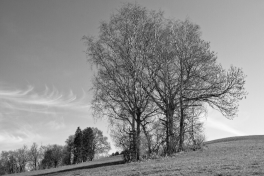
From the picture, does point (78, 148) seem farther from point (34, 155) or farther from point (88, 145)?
point (34, 155)

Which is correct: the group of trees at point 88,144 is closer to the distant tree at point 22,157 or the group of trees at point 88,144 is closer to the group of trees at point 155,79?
the distant tree at point 22,157

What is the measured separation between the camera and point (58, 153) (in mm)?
113938

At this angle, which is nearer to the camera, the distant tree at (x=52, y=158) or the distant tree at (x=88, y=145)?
the distant tree at (x=88, y=145)

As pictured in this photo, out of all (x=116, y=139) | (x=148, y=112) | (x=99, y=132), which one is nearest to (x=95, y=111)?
(x=116, y=139)

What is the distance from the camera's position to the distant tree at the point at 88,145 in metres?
89.1

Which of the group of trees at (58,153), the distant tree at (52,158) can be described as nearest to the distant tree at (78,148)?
the group of trees at (58,153)

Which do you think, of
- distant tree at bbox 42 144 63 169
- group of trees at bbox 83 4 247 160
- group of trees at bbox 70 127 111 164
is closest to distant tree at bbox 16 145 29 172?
distant tree at bbox 42 144 63 169

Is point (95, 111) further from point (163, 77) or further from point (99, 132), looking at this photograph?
point (99, 132)

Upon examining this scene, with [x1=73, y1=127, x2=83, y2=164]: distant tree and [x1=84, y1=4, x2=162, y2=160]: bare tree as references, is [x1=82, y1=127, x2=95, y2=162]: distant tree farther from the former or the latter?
[x1=84, y1=4, x2=162, y2=160]: bare tree

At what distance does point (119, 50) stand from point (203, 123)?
41.8 feet

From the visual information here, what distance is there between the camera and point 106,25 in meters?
30.1

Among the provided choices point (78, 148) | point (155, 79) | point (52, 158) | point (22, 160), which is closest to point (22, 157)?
point (22, 160)

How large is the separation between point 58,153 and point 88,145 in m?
30.6

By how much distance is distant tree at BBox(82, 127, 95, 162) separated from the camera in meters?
89.1
